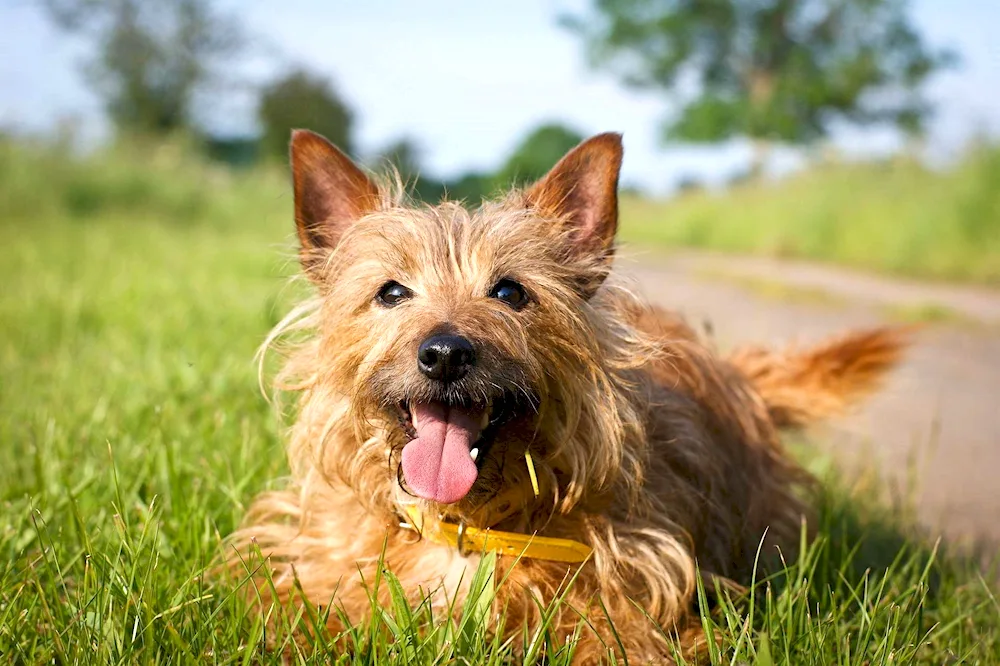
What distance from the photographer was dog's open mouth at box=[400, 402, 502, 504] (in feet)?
7.32

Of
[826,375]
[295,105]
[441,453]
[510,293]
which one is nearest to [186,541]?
[441,453]

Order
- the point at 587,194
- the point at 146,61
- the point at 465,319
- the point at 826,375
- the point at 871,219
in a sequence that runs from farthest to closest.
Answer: the point at 146,61
the point at 871,219
the point at 826,375
the point at 587,194
the point at 465,319

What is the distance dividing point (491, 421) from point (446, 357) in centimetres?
27

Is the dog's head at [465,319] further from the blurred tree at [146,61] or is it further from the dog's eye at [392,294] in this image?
the blurred tree at [146,61]

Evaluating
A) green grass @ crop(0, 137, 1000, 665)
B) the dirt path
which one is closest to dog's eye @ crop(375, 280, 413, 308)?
green grass @ crop(0, 137, 1000, 665)

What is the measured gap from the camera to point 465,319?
2.26 meters

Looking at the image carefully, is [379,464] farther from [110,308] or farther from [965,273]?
[965,273]

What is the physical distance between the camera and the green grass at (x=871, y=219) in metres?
11.1

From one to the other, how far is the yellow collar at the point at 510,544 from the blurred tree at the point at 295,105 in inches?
1157

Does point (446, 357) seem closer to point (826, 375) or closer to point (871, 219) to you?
point (826, 375)

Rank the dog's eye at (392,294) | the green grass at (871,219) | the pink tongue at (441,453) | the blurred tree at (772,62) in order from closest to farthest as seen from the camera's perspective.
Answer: the pink tongue at (441,453) < the dog's eye at (392,294) < the green grass at (871,219) < the blurred tree at (772,62)

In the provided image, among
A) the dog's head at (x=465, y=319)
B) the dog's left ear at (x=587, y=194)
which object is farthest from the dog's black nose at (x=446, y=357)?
the dog's left ear at (x=587, y=194)

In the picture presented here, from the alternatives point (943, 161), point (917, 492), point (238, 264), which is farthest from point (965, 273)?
point (238, 264)

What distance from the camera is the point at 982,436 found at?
4.88 meters
